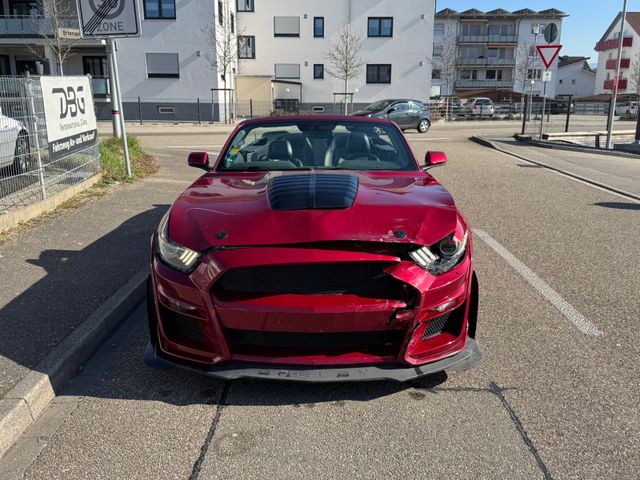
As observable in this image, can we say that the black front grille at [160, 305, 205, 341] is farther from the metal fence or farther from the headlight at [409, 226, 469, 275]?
the metal fence

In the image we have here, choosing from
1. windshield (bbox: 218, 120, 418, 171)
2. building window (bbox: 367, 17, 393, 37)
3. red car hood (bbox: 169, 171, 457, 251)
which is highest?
building window (bbox: 367, 17, 393, 37)

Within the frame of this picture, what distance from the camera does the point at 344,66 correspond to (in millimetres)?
41938

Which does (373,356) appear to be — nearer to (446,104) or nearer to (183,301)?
(183,301)

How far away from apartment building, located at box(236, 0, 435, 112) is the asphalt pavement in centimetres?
4061

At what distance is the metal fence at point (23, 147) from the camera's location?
733 centimetres

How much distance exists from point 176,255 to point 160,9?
124 ft

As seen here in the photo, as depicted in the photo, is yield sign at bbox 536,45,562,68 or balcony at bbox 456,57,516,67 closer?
yield sign at bbox 536,45,562,68

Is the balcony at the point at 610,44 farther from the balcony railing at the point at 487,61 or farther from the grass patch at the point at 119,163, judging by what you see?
the grass patch at the point at 119,163

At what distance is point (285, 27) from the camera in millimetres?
43500

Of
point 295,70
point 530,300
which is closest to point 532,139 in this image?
point 530,300

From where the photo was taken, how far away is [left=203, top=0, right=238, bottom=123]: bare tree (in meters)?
36.8

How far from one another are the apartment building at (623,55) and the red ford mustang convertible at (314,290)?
7631 centimetres

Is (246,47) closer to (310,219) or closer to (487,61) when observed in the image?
(487,61)

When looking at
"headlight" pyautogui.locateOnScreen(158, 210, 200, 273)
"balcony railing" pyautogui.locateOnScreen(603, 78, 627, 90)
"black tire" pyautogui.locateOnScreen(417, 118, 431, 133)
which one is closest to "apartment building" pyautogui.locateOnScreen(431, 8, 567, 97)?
"balcony railing" pyautogui.locateOnScreen(603, 78, 627, 90)
